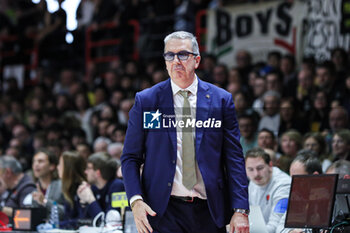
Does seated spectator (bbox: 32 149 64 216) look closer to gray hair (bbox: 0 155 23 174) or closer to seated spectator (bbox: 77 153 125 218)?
gray hair (bbox: 0 155 23 174)

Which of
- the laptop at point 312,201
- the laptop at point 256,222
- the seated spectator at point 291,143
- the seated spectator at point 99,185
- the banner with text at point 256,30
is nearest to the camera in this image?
the laptop at point 312,201

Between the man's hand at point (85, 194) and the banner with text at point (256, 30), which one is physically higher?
the banner with text at point (256, 30)

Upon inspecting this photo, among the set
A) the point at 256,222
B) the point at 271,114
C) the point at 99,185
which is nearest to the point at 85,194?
the point at 99,185

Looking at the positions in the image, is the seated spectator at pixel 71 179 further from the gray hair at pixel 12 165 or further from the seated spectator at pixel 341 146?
the seated spectator at pixel 341 146

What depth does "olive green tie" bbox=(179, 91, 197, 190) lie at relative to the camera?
3.97 metres

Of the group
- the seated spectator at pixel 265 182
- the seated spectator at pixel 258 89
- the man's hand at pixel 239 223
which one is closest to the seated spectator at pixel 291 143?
the seated spectator at pixel 265 182

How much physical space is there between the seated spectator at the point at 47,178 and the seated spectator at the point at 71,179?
230mm

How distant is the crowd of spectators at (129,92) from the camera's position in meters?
8.49

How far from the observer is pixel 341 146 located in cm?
751

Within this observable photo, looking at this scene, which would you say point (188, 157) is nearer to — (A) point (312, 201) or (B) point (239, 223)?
(B) point (239, 223)

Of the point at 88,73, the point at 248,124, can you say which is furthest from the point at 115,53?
the point at 248,124

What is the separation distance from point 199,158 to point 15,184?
548cm

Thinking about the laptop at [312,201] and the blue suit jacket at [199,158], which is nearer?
the blue suit jacket at [199,158]

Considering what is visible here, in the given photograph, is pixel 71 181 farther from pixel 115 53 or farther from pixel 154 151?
pixel 115 53
